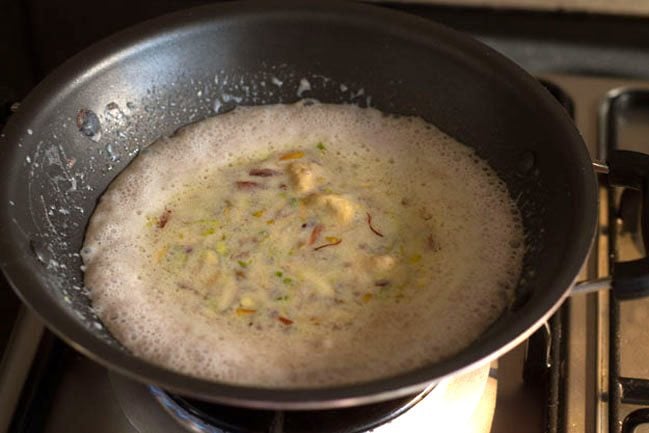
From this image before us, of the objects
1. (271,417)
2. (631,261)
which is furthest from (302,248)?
(631,261)

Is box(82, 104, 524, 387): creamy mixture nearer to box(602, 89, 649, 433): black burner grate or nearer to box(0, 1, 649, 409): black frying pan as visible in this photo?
box(0, 1, 649, 409): black frying pan

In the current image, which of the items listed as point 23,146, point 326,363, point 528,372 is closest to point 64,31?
point 23,146

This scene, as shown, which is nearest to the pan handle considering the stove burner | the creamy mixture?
the creamy mixture

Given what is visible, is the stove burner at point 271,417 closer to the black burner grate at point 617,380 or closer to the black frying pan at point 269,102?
the black frying pan at point 269,102

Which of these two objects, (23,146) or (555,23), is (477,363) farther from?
(555,23)

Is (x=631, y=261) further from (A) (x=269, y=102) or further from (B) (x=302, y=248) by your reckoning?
(A) (x=269, y=102)
